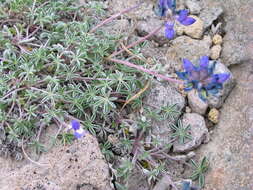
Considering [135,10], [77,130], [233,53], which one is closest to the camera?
[77,130]

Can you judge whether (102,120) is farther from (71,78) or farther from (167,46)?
(167,46)

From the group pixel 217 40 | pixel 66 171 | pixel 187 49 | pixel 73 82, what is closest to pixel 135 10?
pixel 187 49

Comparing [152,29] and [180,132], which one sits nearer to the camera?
[180,132]

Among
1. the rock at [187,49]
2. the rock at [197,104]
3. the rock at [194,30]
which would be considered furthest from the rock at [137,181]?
the rock at [194,30]

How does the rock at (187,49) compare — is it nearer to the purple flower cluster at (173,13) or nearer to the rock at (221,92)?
the rock at (221,92)

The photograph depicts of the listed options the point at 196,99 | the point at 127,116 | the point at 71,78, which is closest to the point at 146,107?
the point at 127,116

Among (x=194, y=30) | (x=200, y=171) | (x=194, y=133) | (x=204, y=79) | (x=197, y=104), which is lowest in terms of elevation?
(x=200, y=171)

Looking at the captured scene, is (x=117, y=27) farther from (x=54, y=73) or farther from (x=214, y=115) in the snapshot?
(x=214, y=115)
